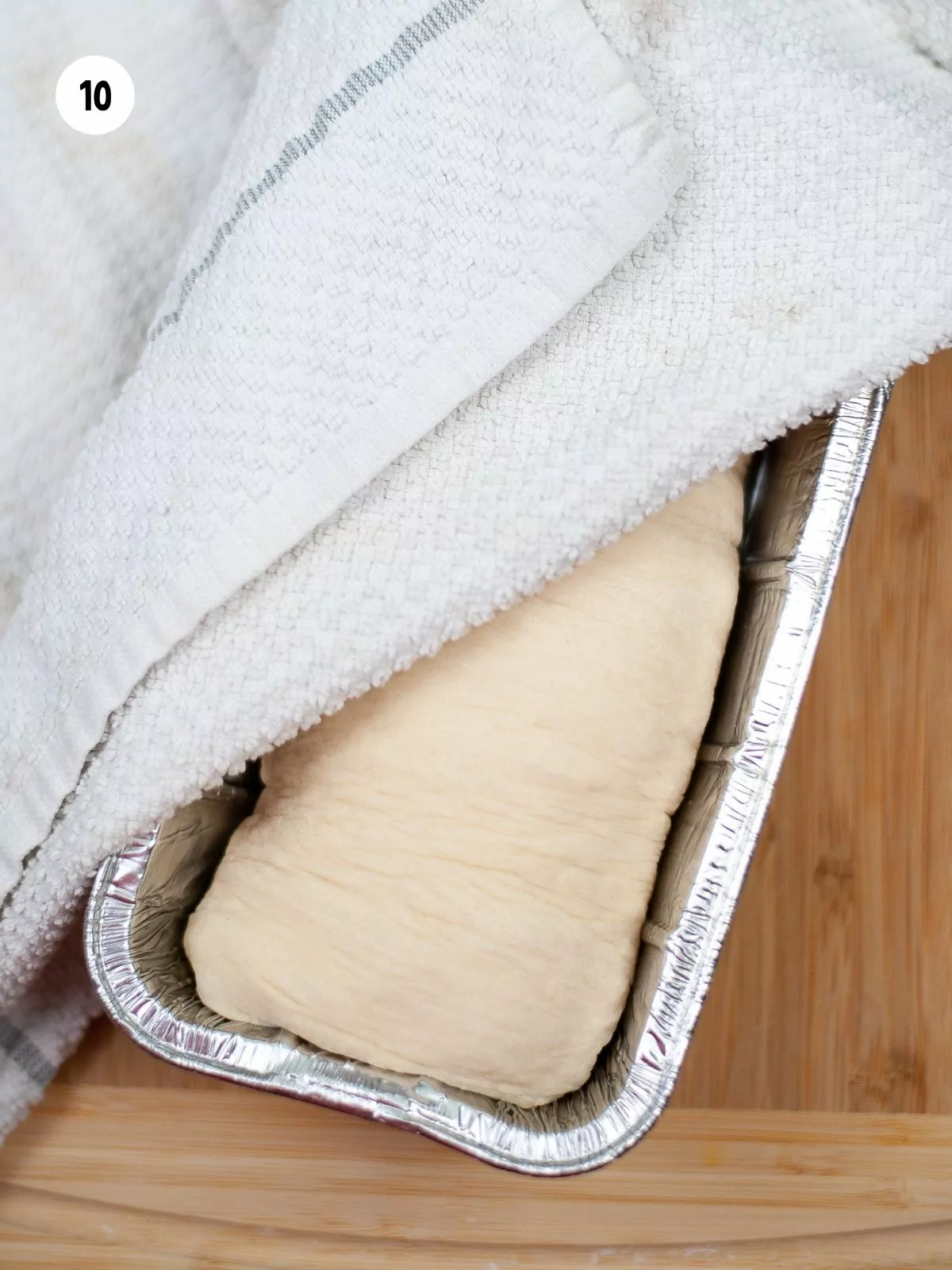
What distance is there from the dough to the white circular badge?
0.34m

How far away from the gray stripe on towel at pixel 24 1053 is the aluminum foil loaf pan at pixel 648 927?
0.15m

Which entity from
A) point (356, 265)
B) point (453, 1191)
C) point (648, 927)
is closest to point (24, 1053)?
point (453, 1191)

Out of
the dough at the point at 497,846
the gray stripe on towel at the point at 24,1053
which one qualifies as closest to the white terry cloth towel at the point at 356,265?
the dough at the point at 497,846

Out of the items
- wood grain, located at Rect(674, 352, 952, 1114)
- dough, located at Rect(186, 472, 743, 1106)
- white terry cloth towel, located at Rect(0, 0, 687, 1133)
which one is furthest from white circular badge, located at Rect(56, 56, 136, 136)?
wood grain, located at Rect(674, 352, 952, 1114)

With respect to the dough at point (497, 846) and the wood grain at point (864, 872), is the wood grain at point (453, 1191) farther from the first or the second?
the dough at point (497, 846)

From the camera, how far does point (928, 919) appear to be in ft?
1.84

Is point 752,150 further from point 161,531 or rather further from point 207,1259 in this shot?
point 207,1259

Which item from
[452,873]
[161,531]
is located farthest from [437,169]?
[452,873]

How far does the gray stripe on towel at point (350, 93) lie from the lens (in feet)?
1.27

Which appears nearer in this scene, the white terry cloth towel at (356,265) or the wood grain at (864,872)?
the white terry cloth towel at (356,265)

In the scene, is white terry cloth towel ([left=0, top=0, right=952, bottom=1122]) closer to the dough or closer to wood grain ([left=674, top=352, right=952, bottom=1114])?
the dough

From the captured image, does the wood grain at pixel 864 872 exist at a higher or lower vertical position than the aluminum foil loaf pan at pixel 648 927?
lower

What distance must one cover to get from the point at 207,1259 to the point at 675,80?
0.68 m

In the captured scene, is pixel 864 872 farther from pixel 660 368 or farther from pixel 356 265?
pixel 356 265
